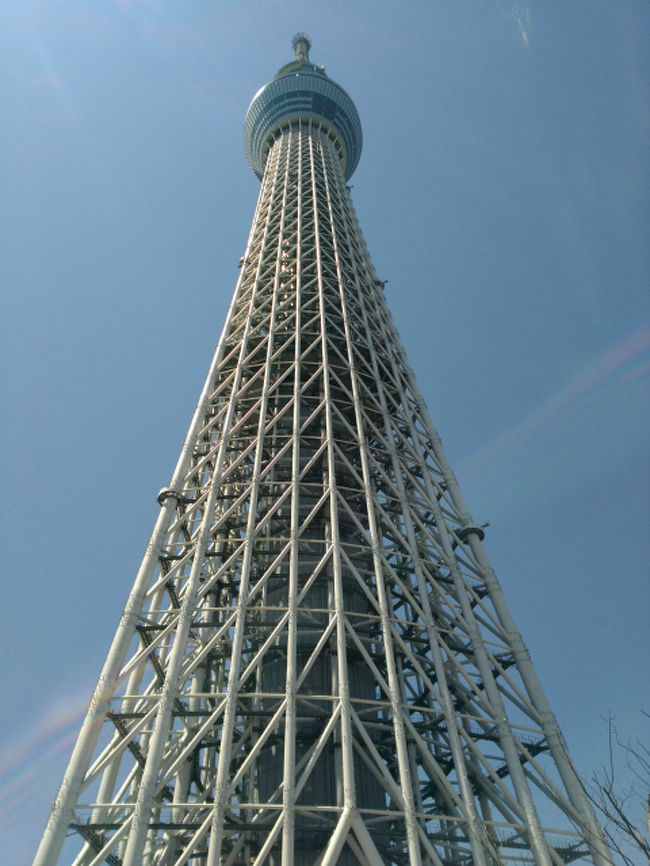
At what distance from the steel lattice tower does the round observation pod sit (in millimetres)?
28331

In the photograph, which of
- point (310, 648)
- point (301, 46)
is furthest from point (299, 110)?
point (310, 648)

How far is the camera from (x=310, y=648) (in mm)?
24656

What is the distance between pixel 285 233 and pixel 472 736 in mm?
34784

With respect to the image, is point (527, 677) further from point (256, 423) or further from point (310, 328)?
point (310, 328)

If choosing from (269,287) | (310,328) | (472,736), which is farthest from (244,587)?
(269,287)

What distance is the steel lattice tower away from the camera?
60.0ft

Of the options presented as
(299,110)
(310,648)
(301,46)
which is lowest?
(310,648)

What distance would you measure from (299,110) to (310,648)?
5685 centimetres

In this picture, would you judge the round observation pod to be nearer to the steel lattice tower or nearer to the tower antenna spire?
the tower antenna spire

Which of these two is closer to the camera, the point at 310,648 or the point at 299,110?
the point at 310,648

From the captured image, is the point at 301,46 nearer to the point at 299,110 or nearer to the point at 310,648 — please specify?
the point at 299,110

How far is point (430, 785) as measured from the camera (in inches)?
909

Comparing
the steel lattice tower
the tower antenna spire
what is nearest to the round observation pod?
the tower antenna spire

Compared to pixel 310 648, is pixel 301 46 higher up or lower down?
higher up
